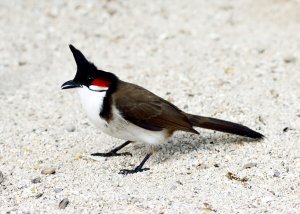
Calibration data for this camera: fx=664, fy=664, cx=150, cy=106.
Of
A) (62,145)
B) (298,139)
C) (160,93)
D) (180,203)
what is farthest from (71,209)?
(160,93)

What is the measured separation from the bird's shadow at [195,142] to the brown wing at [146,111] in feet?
1.12

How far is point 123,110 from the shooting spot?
5246mm

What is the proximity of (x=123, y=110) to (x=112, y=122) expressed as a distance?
0.43ft

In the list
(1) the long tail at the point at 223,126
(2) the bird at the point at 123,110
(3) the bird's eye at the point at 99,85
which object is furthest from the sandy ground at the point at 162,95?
(3) the bird's eye at the point at 99,85

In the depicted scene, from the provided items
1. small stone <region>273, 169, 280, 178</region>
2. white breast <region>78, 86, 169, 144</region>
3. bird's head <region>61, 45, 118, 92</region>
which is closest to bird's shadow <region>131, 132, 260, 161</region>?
white breast <region>78, 86, 169, 144</region>

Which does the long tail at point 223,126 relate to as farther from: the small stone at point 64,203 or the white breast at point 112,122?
the small stone at point 64,203

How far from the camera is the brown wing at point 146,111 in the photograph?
5281 millimetres

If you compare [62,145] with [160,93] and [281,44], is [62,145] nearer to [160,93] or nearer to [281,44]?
[160,93]

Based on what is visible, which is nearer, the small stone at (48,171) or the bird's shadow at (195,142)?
the small stone at (48,171)

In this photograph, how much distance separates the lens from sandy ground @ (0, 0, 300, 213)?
15.9 feet

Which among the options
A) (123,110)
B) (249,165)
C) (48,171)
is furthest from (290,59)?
(48,171)

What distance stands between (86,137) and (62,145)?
29cm

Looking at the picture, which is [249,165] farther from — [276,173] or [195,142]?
[195,142]

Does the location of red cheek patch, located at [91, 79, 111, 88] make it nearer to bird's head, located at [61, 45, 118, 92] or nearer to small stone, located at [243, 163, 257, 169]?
bird's head, located at [61, 45, 118, 92]
